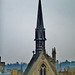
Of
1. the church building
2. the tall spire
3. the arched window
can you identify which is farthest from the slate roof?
the tall spire

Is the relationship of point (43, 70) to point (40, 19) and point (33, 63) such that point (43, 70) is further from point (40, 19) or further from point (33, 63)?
point (40, 19)

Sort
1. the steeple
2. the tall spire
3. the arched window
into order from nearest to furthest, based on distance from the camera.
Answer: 1. the tall spire
2. the steeple
3. the arched window

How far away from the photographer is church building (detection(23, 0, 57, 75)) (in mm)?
8373

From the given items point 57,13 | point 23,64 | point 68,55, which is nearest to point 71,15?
point 57,13

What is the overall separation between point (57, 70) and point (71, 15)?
130 centimetres

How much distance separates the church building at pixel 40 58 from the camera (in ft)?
27.5

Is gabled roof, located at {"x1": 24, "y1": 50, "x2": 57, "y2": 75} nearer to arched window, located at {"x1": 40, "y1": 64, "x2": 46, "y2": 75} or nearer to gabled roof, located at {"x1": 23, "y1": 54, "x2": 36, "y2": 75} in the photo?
gabled roof, located at {"x1": 23, "y1": 54, "x2": 36, "y2": 75}

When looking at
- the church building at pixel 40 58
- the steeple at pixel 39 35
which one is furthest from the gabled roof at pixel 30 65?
the steeple at pixel 39 35

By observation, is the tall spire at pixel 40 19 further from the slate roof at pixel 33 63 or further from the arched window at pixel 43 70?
the arched window at pixel 43 70

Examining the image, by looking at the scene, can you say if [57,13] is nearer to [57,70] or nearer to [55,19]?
[55,19]

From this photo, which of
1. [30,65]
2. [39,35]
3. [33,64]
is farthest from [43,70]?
[39,35]

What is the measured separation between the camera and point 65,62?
8383 millimetres

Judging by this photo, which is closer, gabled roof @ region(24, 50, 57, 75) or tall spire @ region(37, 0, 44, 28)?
tall spire @ region(37, 0, 44, 28)

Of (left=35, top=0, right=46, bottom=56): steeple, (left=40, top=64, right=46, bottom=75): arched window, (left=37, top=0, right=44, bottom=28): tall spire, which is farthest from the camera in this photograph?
(left=40, top=64, right=46, bottom=75): arched window
